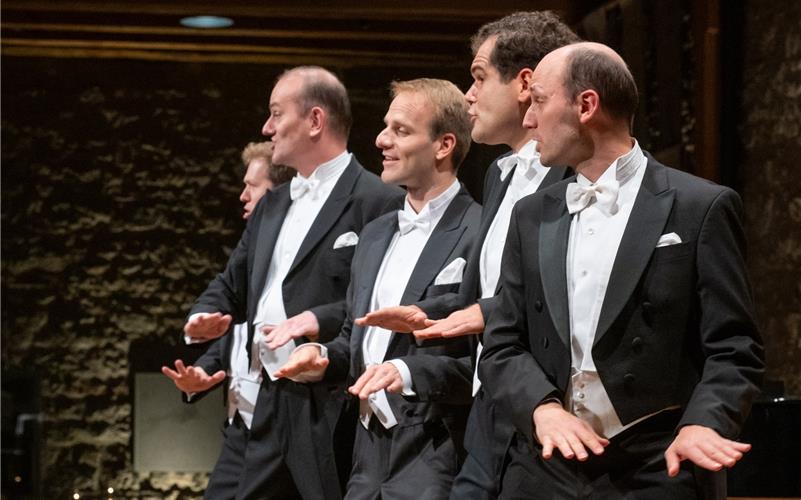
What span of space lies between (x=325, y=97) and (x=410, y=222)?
95 centimetres

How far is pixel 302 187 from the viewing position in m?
4.42

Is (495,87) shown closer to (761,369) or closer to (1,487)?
(761,369)

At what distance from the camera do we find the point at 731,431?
7.72 ft

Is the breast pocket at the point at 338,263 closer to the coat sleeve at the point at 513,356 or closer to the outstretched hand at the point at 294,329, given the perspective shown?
the outstretched hand at the point at 294,329

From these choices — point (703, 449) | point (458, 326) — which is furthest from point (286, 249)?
point (703, 449)

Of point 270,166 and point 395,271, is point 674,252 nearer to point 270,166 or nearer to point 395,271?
point 395,271

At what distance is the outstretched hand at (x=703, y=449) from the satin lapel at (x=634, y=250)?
285 millimetres

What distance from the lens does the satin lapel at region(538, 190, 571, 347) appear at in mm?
2584

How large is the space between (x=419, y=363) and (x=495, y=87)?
74cm

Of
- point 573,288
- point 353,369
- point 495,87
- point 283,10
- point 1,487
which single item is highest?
point 283,10

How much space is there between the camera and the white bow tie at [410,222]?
3756 millimetres

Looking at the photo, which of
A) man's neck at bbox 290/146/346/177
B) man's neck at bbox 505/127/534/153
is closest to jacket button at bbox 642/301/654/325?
man's neck at bbox 505/127/534/153

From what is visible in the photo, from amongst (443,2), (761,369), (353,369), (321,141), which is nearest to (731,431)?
(761,369)

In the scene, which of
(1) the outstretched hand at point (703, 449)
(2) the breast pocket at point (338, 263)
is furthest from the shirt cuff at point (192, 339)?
(1) the outstretched hand at point (703, 449)
